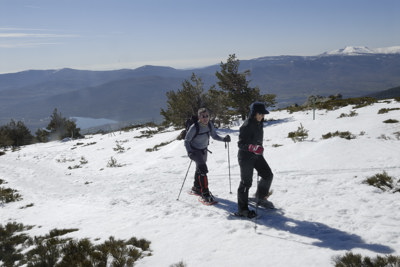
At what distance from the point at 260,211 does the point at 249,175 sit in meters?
1.24

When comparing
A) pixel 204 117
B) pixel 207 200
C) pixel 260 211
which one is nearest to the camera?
pixel 260 211

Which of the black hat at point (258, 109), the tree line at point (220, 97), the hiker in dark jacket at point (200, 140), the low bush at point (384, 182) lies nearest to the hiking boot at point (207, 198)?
the hiker in dark jacket at point (200, 140)

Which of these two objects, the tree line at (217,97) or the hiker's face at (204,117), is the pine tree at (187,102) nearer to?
the tree line at (217,97)

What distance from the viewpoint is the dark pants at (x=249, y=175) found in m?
6.17

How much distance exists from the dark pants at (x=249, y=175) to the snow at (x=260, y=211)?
0.48 meters

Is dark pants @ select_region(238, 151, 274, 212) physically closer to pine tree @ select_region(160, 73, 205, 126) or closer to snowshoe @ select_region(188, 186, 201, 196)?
snowshoe @ select_region(188, 186, 201, 196)

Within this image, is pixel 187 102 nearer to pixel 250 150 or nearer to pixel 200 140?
pixel 200 140

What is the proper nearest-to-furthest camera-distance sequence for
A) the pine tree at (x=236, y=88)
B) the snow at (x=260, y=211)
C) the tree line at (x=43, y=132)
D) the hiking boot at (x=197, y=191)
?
the snow at (x=260, y=211), the hiking boot at (x=197, y=191), the pine tree at (x=236, y=88), the tree line at (x=43, y=132)

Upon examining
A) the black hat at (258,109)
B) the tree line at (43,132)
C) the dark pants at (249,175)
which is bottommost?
the tree line at (43,132)

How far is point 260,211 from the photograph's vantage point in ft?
22.4

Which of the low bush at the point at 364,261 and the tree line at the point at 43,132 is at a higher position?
the low bush at the point at 364,261

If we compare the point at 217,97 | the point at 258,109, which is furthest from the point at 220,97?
the point at 258,109

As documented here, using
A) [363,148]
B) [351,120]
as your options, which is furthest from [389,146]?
[351,120]

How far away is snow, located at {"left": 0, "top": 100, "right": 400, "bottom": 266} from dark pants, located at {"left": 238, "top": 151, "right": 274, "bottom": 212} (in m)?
0.48
